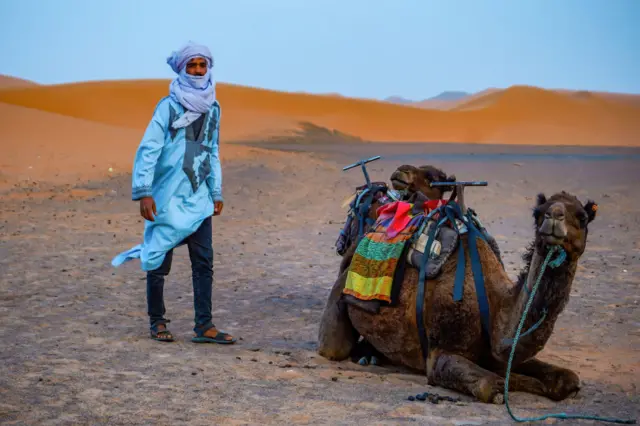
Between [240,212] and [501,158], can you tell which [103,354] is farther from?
[501,158]

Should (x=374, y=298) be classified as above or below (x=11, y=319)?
above

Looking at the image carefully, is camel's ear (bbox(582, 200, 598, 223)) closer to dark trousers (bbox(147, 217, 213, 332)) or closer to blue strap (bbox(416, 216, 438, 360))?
blue strap (bbox(416, 216, 438, 360))

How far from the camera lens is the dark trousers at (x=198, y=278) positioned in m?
7.17

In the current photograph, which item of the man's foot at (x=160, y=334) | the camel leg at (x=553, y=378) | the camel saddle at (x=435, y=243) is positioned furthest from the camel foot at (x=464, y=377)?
the man's foot at (x=160, y=334)

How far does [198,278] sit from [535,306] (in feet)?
9.70

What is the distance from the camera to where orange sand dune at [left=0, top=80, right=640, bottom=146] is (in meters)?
56.6

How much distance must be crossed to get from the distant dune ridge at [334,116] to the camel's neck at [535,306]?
2744 cm

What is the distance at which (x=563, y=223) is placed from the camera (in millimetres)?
4922

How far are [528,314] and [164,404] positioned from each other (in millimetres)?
2216

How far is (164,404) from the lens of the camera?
207 inches

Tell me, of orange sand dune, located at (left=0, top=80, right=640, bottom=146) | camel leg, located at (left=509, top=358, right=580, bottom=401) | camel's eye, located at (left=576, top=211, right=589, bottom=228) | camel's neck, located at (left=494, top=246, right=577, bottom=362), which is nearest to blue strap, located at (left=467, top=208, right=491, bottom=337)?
camel's neck, located at (left=494, top=246, right=577, bottom=362)

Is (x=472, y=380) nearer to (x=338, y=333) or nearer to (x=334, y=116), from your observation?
(x=338, y=333)

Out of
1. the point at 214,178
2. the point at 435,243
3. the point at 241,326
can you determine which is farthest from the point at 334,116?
the point at 435,243

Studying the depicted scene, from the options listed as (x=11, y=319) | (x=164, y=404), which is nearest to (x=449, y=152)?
(x=11, y=319)
